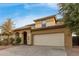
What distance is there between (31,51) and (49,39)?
59cm

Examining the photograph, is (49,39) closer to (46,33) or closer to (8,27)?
(46,33)

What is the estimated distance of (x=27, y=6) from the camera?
24.2ft

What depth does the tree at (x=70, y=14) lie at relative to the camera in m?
7.29

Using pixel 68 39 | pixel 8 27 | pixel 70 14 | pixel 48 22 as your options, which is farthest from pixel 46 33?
pixel 8 27

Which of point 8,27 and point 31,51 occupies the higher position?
point 8,27

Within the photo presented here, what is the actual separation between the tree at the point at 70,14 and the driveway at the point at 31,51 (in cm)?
69

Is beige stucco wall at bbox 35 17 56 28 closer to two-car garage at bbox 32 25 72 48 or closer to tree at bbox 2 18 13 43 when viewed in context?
two-car garage at bbox 32 25 72 48

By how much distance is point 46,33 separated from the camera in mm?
7520

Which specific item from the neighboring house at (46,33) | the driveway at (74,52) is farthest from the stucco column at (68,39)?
the driveway at (74,52)

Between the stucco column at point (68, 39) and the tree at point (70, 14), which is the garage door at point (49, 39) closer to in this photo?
the stucco column at point (68, 39)

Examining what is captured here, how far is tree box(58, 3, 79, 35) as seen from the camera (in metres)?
7.29

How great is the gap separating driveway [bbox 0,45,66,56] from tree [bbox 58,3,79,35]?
0.69 metres

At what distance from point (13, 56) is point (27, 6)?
1.39 m

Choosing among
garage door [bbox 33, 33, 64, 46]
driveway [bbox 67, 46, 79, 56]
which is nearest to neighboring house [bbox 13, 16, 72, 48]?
garage door [bbox 33, 33, 64, 46]
